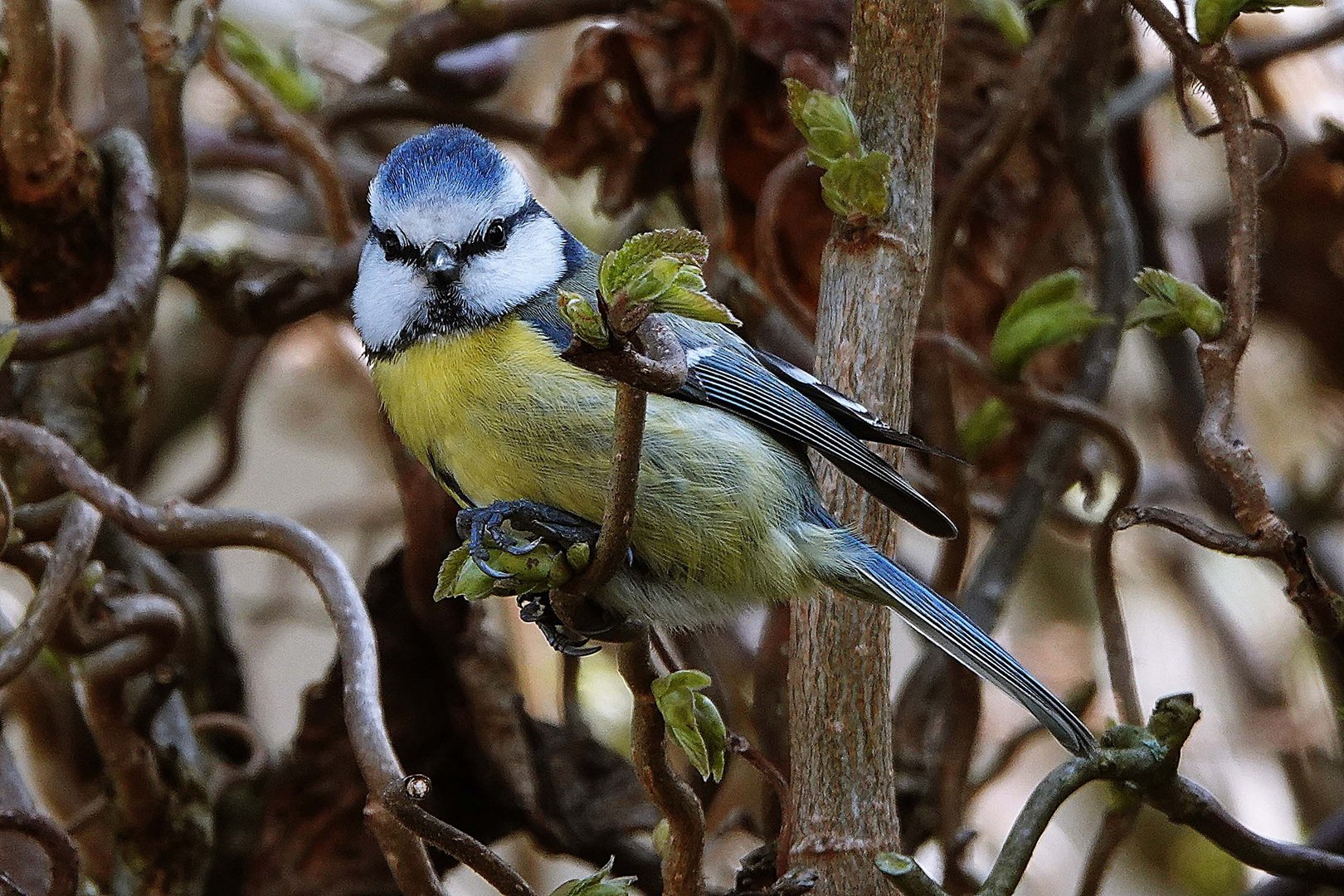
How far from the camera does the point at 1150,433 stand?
255 cm

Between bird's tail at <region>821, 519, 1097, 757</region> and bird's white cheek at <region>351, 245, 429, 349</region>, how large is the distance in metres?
0.47

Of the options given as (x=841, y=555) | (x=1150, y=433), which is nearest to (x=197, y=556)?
(x=841, y=555)

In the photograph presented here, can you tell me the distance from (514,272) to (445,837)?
2.00 ft

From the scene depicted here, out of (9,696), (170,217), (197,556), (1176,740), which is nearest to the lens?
(1176,740)

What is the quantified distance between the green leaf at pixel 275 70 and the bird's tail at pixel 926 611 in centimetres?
96

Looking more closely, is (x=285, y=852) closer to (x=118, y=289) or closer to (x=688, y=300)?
(x=118, y=289)

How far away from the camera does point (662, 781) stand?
961 mm

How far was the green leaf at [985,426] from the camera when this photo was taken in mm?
1513

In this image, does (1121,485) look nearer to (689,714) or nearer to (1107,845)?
(1107,845)

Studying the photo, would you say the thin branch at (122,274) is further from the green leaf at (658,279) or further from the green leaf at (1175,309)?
the green leaf at (1175,309)

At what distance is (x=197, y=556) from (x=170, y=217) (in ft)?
1.80

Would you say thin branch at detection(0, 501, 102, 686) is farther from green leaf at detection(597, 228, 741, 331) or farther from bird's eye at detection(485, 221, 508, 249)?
green leaf at detection(597, 228, 741, 331)

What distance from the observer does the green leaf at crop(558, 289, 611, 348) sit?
710mm

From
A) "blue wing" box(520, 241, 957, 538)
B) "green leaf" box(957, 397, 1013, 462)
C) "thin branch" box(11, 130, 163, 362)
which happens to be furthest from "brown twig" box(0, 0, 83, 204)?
"green leaf" box(957, 397, 1013, 462)
